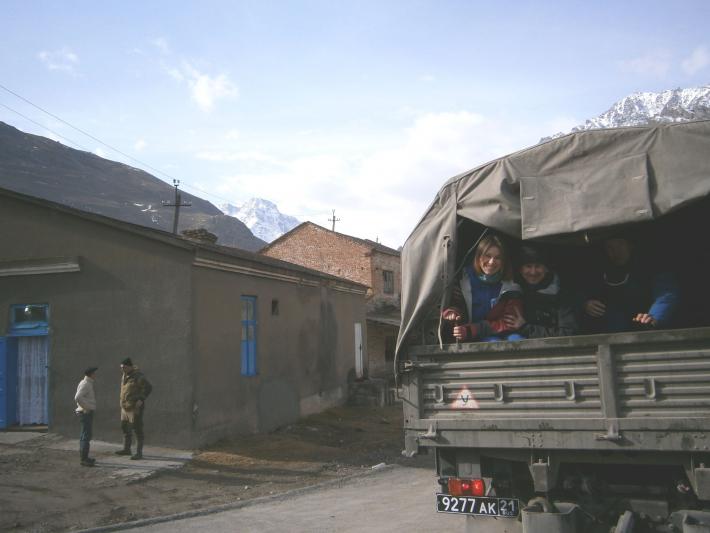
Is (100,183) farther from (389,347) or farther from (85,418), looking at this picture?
(85,418)

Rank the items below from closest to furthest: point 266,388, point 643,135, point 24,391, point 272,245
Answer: point 643,135
point 24,391
point 266,388
point 272,245

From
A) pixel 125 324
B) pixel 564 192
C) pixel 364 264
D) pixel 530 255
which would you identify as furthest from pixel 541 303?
pixel 364 264

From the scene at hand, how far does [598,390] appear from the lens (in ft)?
14.2

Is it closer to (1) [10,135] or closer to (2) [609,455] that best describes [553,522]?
(2) [609,455]

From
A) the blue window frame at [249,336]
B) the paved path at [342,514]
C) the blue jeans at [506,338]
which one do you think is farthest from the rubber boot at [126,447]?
the blue jeans at [506,338]

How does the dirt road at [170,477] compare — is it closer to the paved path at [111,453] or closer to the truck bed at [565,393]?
the paved path at [111,453]

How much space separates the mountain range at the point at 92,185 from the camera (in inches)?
3957

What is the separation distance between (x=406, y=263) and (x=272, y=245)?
107ft

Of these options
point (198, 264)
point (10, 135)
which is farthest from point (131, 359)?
point (10, 135)

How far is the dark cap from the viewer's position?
5.50 m

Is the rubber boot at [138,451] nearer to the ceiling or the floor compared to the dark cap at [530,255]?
nearer to the floor

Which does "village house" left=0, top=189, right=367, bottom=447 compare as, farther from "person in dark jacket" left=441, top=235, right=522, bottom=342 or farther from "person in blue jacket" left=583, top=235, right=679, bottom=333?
"person in blue jacket" left=583, top=235, right=679, bottom=333

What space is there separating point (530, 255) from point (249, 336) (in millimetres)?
10470

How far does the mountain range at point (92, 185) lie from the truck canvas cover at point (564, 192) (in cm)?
9561
